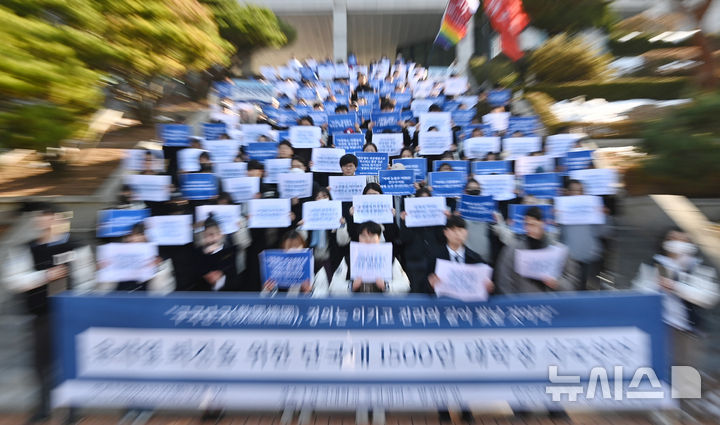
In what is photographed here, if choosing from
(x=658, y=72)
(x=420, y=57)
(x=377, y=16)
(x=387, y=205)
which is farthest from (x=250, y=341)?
(x=420, y=57)

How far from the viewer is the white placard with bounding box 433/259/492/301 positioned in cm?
339

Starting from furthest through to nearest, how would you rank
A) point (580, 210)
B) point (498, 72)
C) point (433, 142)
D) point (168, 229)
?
1. point (498, 72)
2. point (433, 142)
3. point (580, 210)
4. point (168, 229)

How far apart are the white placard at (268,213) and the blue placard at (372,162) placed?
2.04m

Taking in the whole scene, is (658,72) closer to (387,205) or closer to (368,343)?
(387,205)

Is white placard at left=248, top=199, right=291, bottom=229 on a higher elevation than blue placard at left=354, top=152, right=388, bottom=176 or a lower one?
lower

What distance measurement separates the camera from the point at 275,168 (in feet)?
22.6

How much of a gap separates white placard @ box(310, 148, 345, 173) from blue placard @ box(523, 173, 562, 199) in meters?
3.03

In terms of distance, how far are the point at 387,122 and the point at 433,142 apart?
1.94 meters

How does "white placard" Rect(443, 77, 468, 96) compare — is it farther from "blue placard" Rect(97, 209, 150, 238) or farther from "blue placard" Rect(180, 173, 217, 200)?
"blue placard" Rect(97, 209, 150, 238)

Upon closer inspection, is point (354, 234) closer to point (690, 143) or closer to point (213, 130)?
point (213, 130)

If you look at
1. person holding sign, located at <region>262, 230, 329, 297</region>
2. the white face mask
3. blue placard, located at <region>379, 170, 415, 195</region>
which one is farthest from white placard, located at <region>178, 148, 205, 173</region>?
the white face mask

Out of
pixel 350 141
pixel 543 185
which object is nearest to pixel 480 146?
pixel 543 185

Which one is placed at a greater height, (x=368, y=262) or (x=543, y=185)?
(x=543, y=185)

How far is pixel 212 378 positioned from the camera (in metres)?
3.35
